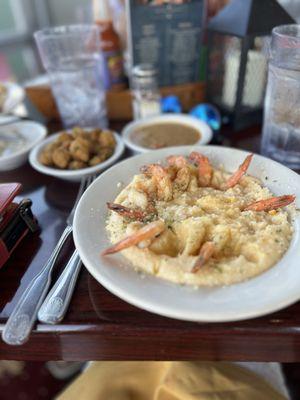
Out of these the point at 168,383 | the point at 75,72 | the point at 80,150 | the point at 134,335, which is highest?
the point at 75,72

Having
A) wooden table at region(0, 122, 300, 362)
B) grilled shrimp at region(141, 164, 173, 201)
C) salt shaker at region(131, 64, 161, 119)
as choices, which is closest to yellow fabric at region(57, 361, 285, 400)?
wooden table at region(0, 122, 300, 362)

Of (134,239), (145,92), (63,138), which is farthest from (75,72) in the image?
(134,239)

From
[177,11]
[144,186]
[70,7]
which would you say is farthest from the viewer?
[70,7]

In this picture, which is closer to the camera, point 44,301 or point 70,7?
point 44,301

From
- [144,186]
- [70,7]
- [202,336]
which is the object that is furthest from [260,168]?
[70,7]

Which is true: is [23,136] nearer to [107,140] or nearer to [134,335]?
[107,140]

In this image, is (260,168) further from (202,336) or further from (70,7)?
(70,7)
